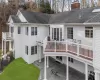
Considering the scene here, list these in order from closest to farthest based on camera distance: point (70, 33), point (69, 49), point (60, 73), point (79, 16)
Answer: point (69, 49) < point (79, 16) < point (60, 73) < point (70, 33)

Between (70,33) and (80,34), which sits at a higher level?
(70,33)

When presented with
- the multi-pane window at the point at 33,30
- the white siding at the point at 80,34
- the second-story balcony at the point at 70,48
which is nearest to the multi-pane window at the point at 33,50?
the multi-pane window at the point at 33,30

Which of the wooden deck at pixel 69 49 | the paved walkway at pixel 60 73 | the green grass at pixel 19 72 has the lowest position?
the paved walkway at pixel 60 73

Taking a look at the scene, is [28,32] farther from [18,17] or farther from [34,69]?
[34,69]

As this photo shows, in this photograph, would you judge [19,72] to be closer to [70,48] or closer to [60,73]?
[70,48]

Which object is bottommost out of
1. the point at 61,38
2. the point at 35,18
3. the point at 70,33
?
the point at 61,38

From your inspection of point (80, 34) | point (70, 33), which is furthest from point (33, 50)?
point (80, 34)

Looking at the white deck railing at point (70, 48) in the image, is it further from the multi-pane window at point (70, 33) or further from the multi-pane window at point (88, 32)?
the multi-pane window at point (70, 33)

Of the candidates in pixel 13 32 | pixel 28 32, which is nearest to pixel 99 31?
pixel 28 32
